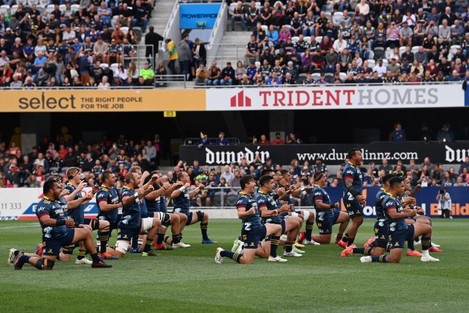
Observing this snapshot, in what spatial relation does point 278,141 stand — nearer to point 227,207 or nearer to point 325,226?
point 227,207

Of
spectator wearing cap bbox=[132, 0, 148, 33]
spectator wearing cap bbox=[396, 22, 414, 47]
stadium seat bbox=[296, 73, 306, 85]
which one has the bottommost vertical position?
stadium seat bbox=[296, 73, 306, 85]

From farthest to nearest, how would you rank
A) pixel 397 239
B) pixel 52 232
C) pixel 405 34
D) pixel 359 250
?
pixel 405 34, pixel 359 250, pixel 397 239, pixel 52 232

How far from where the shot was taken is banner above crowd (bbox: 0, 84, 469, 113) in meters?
40.7

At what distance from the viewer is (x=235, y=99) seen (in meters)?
41.9

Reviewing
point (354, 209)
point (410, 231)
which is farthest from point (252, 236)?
point (354, 209)

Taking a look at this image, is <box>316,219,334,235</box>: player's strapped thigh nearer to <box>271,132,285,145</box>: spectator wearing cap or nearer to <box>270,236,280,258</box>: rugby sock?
<box>270,236,280,258</box>: rugby sock

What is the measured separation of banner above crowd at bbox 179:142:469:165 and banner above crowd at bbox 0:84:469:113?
5.25 feet

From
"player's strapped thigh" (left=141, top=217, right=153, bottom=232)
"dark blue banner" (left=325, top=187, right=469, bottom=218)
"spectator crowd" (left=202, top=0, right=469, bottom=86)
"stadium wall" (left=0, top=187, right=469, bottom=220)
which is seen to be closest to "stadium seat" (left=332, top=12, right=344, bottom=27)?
"spectator crowd" (left=202, top=0, right=469, bottom=86)

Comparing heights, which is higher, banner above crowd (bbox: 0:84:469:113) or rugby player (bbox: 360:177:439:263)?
banner above crowd (bbox: 0:84:469:113)

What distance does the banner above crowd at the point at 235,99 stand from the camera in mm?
40688

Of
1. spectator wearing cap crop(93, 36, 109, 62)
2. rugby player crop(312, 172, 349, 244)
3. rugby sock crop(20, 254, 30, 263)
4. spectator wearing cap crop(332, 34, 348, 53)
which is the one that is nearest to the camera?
rugby sock crop(20, 254, 30, 263)

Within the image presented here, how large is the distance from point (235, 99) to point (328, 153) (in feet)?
14.0

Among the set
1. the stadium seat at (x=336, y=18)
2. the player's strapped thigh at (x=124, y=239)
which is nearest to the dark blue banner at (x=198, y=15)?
the stadium seat at (x=336, y=18)

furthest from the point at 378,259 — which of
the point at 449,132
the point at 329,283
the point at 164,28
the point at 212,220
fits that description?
the point at 164,28
